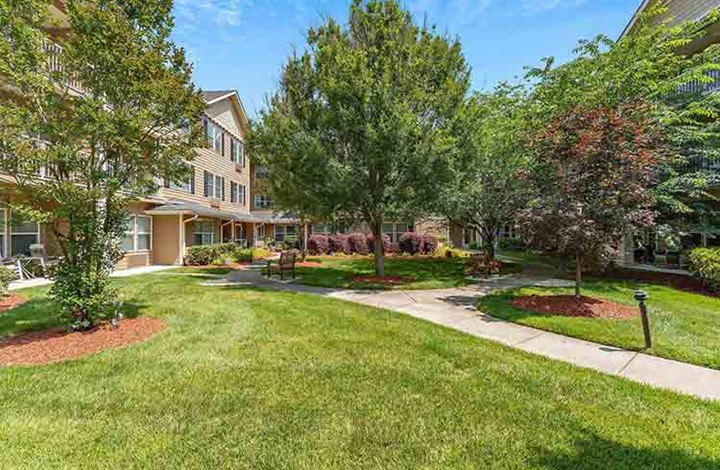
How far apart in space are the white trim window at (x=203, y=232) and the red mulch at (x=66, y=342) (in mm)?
15117

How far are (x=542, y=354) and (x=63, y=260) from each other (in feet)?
27.3

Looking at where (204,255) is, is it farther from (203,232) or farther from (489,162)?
(489,162)

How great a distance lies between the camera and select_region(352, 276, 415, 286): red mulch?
1321cm

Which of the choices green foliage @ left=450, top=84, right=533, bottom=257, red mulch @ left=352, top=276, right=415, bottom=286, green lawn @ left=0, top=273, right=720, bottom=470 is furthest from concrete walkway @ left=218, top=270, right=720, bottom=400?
green foliage @ left=450, top=84, right=533, bottom=257

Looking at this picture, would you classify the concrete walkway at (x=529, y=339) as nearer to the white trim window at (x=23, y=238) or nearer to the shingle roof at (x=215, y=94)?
the white trim window at (x=23, y=238)

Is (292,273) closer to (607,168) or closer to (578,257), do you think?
(578,257)

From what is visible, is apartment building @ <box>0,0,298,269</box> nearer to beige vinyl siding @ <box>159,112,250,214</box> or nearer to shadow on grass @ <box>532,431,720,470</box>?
beige vinyl siding @ <box>159,112,250,214</box>

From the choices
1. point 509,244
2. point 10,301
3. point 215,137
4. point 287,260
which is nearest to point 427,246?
point 509,244

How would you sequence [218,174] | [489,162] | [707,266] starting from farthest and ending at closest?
[218,174], [489,162], [707,266]

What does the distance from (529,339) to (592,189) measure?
413cm

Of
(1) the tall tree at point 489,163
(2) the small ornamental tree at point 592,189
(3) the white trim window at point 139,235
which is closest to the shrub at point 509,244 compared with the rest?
(1) the tall tree at point 489,163

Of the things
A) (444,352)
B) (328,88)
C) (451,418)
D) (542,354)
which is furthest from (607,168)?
(328,88)

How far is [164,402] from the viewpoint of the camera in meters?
4.12

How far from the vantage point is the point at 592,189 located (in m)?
8.52
